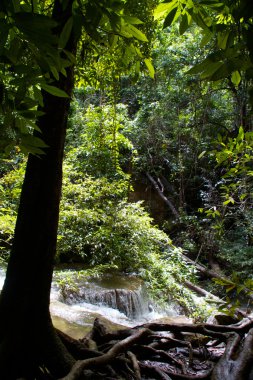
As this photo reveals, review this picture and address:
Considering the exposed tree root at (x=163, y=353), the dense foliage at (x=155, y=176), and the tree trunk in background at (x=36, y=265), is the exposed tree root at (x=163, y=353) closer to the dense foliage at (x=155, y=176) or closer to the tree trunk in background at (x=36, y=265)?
the tree trunk in background at (x=36, y=265)

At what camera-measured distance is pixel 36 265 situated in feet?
7.97

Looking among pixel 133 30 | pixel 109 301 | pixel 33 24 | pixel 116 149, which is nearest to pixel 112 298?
pixel 109 301

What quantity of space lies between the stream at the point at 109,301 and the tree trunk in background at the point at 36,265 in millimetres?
4061

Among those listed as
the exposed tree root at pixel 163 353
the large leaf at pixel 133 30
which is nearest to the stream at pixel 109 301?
→ the exposed tree root at pixel 163 353

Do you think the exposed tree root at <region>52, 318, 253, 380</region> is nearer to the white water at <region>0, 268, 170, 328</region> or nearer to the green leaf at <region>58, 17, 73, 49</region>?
the green leaf at <region>58, 17, 73, 49</region>

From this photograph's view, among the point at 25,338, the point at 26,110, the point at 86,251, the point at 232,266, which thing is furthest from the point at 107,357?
the point at 232,266

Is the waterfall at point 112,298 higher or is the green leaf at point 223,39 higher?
the green leaf at point 223,39

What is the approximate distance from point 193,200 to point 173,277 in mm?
6588

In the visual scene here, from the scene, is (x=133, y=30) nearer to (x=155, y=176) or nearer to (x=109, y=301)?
(x=109, y=301)

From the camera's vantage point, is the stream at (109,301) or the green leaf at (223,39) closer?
the green leaf at (223,39)

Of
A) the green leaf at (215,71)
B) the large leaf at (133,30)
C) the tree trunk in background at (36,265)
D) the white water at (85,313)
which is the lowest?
the white water at (85,313)

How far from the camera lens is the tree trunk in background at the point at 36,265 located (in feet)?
7.81

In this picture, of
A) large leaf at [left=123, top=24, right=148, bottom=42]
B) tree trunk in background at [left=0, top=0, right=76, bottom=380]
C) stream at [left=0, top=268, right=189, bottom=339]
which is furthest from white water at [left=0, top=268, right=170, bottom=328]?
large leaf at [left=123, top=24, right=148, bottom=42]

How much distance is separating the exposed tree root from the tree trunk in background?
0.28 meters
